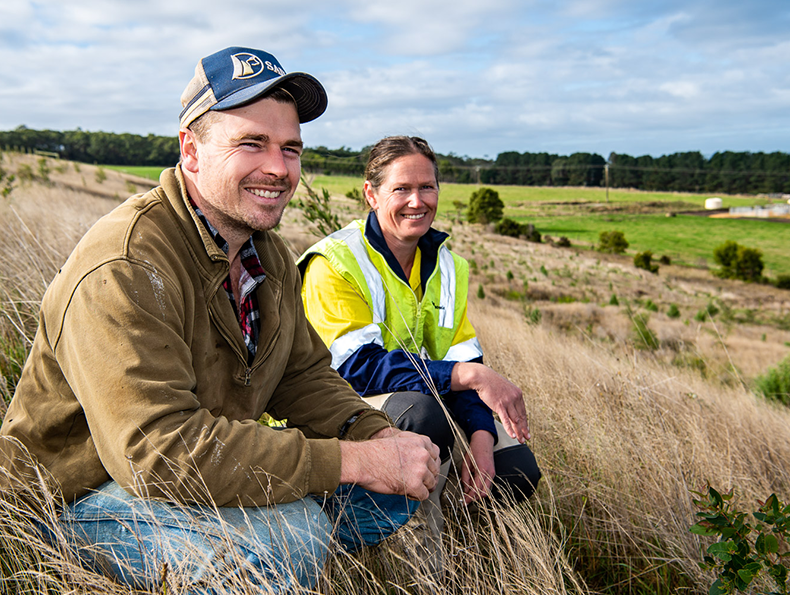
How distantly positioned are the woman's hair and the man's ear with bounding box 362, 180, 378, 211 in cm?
2

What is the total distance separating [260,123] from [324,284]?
109cm

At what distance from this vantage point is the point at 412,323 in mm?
3045

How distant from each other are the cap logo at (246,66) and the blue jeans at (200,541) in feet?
4.32

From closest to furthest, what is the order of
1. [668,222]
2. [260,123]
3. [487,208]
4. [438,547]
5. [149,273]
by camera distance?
1. [149,273]
2. [260,123]
3. [438,547]
4. [487,208]
5. [668,222]

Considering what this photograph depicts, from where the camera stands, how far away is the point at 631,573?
2.36 meters

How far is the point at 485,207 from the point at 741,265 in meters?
30.1

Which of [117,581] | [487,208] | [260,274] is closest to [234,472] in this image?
[117,581]

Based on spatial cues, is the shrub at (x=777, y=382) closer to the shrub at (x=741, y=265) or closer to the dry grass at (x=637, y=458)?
the dry grass at (x=637, y=458)

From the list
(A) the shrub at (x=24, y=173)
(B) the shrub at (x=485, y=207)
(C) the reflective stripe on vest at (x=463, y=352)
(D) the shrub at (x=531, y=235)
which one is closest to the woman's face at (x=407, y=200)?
(C) the reflective stripe on vest at (x=463, y=352)

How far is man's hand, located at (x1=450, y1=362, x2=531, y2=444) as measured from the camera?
2.53 meters

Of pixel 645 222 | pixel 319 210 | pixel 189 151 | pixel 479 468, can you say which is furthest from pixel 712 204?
pixel 189 151

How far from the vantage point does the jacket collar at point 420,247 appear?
9.98ft

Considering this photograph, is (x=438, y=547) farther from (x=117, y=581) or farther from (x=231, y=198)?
(x=231, y=198)

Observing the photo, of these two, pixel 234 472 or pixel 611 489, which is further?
pixel 611 489
